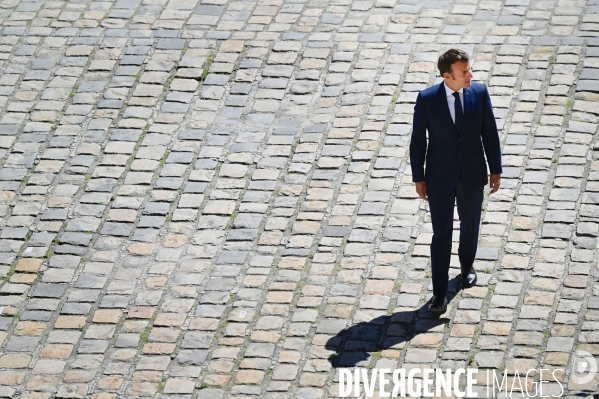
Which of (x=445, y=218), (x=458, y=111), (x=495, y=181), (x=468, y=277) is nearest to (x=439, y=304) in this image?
(x=468, y=277)

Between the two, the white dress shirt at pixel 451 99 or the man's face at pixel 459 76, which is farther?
the white dress shirt at pixel 451 99

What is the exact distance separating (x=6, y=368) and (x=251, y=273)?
6.62ft

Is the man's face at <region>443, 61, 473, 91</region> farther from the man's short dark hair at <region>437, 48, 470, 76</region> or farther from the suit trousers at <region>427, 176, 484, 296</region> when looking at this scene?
the suit trousers at <region>427, 176, 484, 296</region>

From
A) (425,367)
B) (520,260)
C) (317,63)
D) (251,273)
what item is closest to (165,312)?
(251,273)

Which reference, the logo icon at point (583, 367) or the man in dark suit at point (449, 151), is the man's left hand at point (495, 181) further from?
the logo icon at point (583, 367)

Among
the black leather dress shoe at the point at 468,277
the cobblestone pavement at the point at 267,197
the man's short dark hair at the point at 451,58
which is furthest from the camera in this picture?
the black leather dress shoe at the point at 468,277

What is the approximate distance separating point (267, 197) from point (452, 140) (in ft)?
7.07

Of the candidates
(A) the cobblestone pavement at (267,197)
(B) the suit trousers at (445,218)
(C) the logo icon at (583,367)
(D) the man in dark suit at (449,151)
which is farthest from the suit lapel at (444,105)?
(C) the logo icon at (583,367)

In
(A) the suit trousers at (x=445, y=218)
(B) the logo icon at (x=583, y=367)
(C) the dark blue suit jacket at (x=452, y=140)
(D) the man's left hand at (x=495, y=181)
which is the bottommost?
(B) the logo icon at (x=583, y=367)

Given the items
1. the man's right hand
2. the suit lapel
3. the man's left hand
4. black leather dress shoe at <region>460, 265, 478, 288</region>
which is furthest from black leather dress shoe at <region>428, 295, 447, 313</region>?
the suit lapel

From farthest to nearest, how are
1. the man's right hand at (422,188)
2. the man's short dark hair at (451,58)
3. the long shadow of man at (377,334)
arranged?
the man's right hand at (422,188) → the long shadow of man at (377,334) → the man's short dark hair at (451,58)

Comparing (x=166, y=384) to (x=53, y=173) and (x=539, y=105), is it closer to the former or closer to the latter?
(x=53, y=173)

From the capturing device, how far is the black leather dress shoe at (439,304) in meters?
7.97

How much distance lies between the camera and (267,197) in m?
9.35
